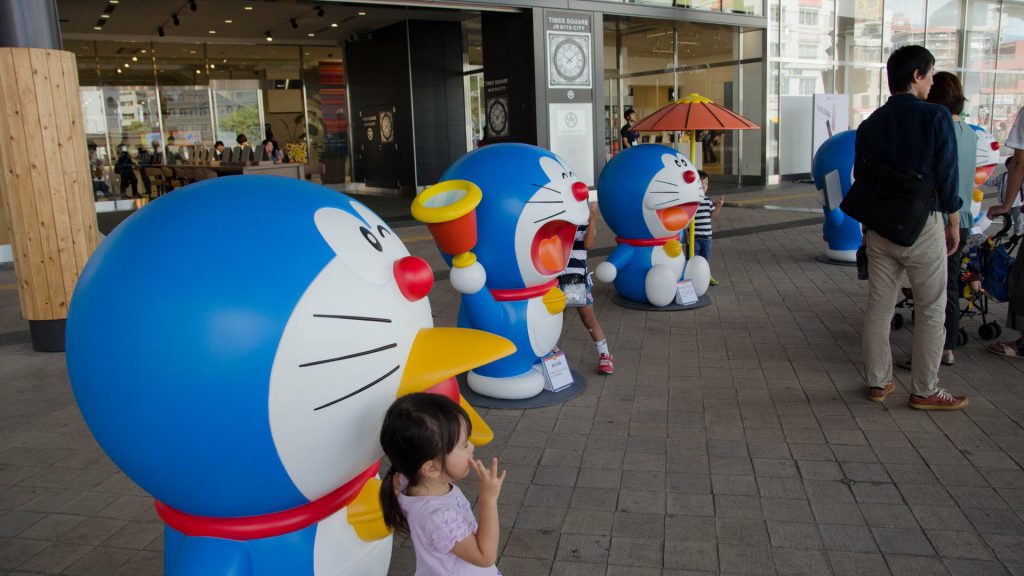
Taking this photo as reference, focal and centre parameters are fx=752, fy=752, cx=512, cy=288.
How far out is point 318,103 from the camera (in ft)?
70.5

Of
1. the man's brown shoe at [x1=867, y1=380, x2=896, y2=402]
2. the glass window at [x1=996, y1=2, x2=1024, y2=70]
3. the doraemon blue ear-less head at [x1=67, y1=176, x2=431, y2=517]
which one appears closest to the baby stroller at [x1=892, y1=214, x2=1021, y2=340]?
the man's brown shoe at [x1=867, y1=380, x2=896, y2=402]

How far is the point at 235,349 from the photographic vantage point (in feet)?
6.46

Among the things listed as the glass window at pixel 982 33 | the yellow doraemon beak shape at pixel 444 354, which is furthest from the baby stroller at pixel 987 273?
the glass window at pixel 982 33

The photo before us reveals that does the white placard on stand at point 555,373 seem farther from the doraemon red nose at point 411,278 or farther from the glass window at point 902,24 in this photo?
the glass window at point 902,24

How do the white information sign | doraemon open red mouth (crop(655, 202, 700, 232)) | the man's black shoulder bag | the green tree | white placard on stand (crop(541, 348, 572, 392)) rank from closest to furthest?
1. the man's black shoulder bag
2. white placard on stand (crop(541, 348, 572, 392))
3. doraemon open red mouth (crop(655, 202, 700, 232))
4. the white information sign
5. the green tree

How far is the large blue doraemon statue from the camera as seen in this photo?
4.50 metres

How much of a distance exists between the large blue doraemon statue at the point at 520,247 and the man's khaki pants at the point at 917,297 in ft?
5.74

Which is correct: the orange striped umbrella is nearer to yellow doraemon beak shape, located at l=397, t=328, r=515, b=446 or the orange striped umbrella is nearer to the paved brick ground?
the paved brick ground

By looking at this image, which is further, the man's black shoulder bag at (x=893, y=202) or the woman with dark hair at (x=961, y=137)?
the woman with dark hair at (x=961, y=137)

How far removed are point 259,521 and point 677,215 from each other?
5.21 m

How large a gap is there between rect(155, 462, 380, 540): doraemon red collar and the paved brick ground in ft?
2.02

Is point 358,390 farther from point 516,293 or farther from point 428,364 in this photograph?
point 516,293

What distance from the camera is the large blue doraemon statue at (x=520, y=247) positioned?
4.50m

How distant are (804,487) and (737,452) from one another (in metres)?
0.47
